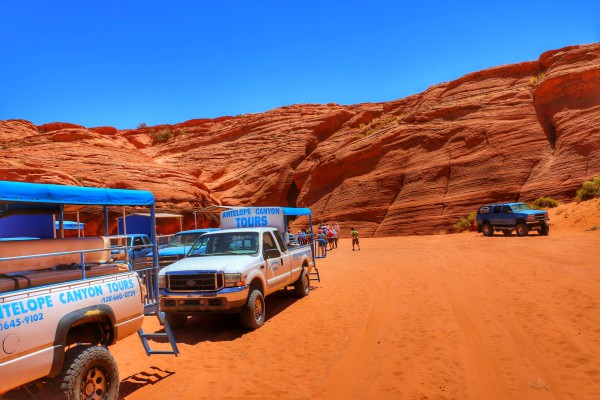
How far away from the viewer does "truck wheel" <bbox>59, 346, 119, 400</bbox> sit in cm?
434

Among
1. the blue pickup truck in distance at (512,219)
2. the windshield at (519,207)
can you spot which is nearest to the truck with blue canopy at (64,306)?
the blue pickup truck in distance at (512,219)

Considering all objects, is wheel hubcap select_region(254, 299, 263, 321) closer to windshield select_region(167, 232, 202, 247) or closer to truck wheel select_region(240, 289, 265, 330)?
truck wheel select_region(240, 289, 265, 330)

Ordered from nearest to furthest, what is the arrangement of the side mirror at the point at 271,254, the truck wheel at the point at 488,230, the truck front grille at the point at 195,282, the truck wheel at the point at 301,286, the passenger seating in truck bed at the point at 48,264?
1. the passenger seating in truck bed at the point at 48,264
2. the truck front grille at the point at 195,282
3. the side mirror at the point at 271,254
4. the truck wheel at the point at 301,286
5. the truck wheel at the point at 488,230

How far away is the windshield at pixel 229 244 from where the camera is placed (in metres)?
9.77

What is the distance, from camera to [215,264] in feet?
28.1

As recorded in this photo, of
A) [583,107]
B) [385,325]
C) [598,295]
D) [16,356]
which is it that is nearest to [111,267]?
[16,356]

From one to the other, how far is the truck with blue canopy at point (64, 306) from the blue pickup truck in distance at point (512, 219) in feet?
80.5

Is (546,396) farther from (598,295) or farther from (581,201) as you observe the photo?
(581,201)

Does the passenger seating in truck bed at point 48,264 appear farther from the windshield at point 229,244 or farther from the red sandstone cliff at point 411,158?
the red sandstone cliff at point 411,158

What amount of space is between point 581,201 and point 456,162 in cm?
1059

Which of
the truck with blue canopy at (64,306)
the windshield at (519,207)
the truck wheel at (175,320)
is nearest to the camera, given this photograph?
the truck with blue canopy at (64,306)

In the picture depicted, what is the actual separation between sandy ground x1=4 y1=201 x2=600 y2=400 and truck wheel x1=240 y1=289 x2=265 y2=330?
17 centimetres

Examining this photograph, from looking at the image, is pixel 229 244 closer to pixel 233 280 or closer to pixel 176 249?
pixel 233 280

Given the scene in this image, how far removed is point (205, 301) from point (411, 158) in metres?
35.0
